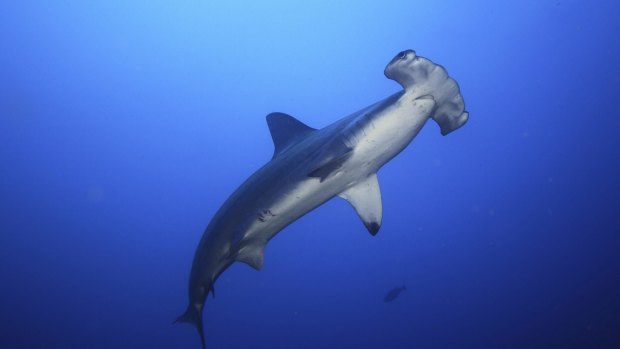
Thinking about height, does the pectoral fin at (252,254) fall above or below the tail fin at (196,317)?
above

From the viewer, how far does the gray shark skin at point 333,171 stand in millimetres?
3252

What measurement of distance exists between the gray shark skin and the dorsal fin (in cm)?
23

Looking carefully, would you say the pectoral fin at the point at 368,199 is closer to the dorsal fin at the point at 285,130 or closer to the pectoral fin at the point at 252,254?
the dorsal fin at the point at 285,130

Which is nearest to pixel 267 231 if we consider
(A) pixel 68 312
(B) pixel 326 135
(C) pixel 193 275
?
(C) pixel 193 275

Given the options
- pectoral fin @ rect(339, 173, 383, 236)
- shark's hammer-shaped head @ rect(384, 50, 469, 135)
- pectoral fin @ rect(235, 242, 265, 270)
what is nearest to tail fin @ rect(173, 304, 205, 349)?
pectoral fin @ rect(235, 242, 265, 270)

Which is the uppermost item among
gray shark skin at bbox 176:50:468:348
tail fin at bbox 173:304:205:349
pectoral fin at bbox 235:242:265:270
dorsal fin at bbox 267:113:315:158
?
dorsal fin at bbox 267:113:315:158

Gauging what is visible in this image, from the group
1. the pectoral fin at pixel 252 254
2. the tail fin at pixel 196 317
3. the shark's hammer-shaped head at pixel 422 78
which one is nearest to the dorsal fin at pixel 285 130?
the pectoral fin at pixel 252 254

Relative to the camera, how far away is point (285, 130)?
481 centimetres

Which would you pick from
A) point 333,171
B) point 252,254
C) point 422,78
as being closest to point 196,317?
point 252,254

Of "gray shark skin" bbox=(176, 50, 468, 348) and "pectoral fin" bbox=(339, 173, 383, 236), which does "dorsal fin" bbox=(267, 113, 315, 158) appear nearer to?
"gray shark skin" bbox=(176, 50, 468, 348)

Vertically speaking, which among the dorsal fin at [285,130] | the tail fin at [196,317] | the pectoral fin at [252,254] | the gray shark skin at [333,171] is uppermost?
the dorsal fin at [285,130]

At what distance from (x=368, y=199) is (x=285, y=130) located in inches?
61.2

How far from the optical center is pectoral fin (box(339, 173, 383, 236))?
4281mm

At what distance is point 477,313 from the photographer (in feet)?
173
